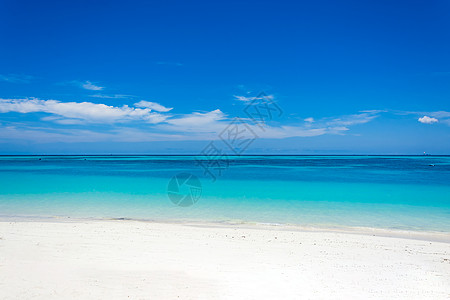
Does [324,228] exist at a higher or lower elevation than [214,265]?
lower

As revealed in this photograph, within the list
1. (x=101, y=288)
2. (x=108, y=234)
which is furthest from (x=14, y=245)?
(x=101, y=288)

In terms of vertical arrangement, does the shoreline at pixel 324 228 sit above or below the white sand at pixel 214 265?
below

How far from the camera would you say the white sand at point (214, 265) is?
3.94 metres

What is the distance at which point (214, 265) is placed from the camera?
4934 mm

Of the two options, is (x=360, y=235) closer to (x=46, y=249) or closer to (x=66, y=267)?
(x=66, y=267)

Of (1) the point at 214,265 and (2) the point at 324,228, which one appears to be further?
(2) the point at 324,228

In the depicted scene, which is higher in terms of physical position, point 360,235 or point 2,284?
point 2,284

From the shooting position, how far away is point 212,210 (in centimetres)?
1162

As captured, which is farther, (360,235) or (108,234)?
(360,235)

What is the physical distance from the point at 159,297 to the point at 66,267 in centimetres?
192

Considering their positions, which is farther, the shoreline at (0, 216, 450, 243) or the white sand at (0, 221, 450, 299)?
the shoreline at (0, 216, 450, 243)

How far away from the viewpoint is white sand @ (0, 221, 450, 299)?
3941 millimetres

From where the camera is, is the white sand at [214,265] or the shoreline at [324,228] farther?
the shoreline at [324,228]

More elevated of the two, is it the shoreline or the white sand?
the white sand
